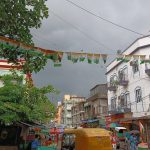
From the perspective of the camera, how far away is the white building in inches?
1481

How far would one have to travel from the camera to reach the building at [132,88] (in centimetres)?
3747

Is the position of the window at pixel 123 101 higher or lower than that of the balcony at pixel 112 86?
lower

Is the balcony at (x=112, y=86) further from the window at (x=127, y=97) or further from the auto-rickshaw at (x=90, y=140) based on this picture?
the auto-rickshaw at (x=90, y=140)

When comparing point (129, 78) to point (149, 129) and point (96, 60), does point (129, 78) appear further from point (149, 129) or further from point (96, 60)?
point (96, 60)

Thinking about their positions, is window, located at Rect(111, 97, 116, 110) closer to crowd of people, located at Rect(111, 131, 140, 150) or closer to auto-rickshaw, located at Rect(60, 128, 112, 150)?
crowd of people, located at Rect(111, 131, 140, 150)

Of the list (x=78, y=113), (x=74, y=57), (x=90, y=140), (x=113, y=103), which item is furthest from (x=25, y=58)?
(x=78, y=113)

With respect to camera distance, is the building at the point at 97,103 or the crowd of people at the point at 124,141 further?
the building at the point at 97,103

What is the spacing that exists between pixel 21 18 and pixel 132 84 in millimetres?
33459

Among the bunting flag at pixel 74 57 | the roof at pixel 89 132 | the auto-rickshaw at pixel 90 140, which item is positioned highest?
the bunting flag at pixel 74 57

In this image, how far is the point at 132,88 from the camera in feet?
135

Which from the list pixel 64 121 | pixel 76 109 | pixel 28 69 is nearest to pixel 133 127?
pixel 28 69

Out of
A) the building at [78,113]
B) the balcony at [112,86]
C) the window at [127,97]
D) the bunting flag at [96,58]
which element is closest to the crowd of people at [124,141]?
the window at [127,97]

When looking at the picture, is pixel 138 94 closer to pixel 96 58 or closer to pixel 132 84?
pixel 132 84

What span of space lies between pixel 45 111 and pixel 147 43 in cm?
1803
